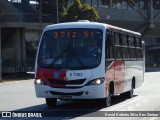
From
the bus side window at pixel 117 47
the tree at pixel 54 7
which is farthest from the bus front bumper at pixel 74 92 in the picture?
the tree at pixel 54 7

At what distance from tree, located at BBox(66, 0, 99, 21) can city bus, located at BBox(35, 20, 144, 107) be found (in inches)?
1531

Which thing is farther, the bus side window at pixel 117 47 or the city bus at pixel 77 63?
the bus side window at pixel 117 47

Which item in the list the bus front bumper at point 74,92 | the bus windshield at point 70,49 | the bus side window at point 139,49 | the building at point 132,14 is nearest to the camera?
the bus front bumper at point 74,92

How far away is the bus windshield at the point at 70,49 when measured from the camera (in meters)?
15.4

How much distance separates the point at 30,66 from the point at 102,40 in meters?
40.7

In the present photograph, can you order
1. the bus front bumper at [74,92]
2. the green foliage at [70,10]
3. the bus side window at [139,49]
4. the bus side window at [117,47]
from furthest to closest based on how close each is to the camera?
1. the green foliage at [70,10]
2. the bus side window at [139,49]
3. the bus side window at [117,47]
4. the bus front bumper at [74,92]

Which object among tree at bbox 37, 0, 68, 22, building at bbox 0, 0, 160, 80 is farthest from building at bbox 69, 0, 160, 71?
tree at bbox 37, 0, 68, 22

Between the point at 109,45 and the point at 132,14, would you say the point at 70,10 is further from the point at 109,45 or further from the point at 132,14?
the point at 109,45

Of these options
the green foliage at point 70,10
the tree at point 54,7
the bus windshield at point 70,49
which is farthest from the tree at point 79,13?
the bus windshield at point 70,49

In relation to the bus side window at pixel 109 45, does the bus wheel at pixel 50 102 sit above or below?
below

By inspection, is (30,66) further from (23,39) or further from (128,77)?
(128,77)

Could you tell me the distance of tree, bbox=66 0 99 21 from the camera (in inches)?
2199

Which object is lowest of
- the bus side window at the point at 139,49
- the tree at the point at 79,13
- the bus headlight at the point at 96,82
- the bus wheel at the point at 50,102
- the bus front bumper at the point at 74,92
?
the bus wheel at the point at 50,102

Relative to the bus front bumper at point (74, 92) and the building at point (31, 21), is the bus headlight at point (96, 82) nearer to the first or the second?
the bus front bumper at point (74, 92)
